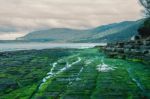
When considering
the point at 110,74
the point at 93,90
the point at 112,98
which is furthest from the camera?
the point at 110,74

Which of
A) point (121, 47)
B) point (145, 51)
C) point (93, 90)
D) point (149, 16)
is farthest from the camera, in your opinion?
point (149, 16)

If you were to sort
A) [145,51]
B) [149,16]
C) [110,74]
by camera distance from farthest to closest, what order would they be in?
[149,16], [145,51], [110,74]

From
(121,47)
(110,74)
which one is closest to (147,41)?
(121,47)

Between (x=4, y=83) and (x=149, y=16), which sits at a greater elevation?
(x=149, y=16)

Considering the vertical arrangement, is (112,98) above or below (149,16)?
below

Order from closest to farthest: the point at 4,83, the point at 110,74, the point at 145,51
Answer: the point at 4,83 → the point at 110,74 → the point at 145,51

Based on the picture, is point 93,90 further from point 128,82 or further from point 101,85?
point 128,82

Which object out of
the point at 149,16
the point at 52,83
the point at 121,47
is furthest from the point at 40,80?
the point at 149,16

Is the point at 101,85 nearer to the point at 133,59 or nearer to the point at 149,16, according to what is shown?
the point at 133,59

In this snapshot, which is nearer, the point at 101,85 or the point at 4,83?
the point at 101,85
